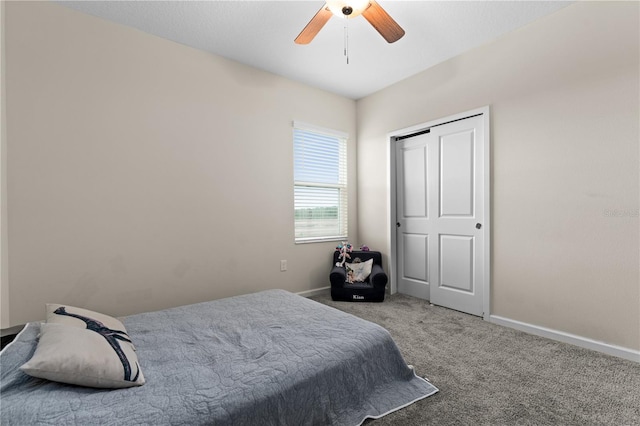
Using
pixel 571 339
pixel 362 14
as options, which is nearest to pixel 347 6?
pixel 362 14

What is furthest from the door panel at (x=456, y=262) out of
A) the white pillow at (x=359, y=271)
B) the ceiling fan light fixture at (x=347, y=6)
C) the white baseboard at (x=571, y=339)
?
the ceiling fan light fixture at (x=347, y=6)

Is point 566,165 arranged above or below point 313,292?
above

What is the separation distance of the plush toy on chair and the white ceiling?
2326 mm

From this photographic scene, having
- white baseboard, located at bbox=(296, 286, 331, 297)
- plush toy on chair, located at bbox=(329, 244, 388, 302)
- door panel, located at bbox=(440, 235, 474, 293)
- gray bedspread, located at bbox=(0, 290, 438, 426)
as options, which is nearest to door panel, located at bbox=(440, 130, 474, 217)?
door panel, located at bbox=(440, 235, 474, 293)

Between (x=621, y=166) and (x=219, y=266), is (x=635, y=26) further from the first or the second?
(x=219, y=266)

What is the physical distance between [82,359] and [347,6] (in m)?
2.34

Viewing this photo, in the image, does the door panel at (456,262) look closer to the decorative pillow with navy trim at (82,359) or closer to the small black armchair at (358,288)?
the small black armchair at (358,288)

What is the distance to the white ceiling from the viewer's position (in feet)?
8.13

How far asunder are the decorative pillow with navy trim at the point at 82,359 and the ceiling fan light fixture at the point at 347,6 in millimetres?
2282

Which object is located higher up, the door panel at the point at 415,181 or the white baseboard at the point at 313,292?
the door panel at the point at 415,181

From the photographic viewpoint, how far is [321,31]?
2.81 m

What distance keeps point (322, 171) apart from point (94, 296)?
283 centimetres

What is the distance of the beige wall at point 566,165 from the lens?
2281 millimetres

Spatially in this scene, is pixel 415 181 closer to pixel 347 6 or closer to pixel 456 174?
pixel 456 174
